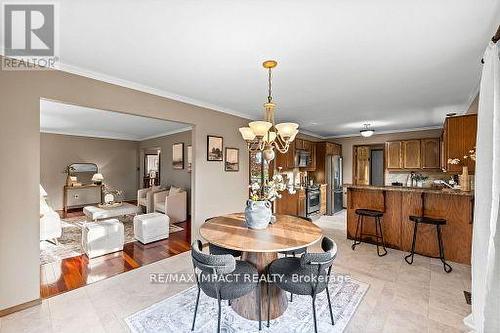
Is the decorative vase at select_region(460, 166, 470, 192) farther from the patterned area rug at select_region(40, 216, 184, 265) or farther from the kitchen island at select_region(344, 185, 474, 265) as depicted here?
the patterned area rug at select_region(40, 216, 184, 265)

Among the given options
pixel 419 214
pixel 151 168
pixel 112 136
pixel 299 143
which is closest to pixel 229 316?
pixel 419 214

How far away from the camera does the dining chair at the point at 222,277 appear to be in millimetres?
1712

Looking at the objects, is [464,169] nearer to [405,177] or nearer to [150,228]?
[405,177]

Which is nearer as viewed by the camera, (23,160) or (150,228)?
(23,160)

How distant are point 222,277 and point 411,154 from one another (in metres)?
6.27

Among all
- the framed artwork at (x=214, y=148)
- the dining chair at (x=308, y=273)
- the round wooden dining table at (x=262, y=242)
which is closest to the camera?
the dining chair at (x=308, y=273)

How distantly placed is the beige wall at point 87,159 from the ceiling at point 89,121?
25cm

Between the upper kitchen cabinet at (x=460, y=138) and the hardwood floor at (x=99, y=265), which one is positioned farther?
the upper kitchen cabinet at (x=460, y=138)

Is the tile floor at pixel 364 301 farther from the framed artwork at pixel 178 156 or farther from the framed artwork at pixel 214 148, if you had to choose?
the framed artwork at pixel 178 156

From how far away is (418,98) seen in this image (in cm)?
364

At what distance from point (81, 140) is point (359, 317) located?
887cm

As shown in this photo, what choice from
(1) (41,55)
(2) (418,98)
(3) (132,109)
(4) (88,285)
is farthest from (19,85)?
(2) (418,98)

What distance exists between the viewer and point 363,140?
7172 mm

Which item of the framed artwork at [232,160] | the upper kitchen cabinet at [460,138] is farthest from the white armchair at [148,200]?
the upper kitchen cabinet at [460,138]
